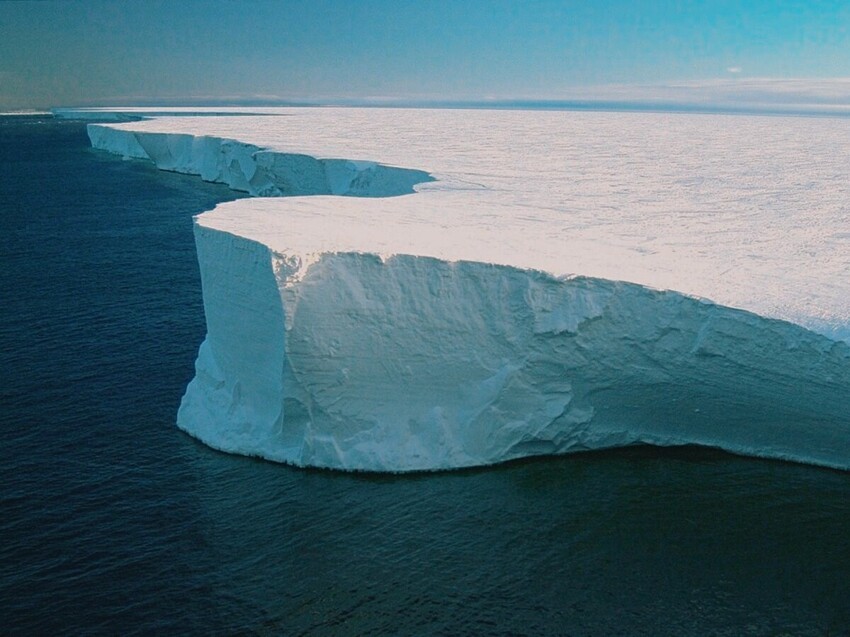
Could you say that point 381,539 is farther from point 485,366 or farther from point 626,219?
point 626,219

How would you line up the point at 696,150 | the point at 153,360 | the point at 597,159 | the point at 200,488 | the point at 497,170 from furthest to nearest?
the point at 696,150, the point at 597,159, the point at 497,170, the point at 153,360, the point at 200,488

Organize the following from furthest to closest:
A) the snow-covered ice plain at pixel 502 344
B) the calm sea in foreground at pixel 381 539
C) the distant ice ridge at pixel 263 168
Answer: the distant ice ridge at pixel 263 168
the snow-covered ice plain at pixel 502 344
the calm sea in foreground at pixel 381 539

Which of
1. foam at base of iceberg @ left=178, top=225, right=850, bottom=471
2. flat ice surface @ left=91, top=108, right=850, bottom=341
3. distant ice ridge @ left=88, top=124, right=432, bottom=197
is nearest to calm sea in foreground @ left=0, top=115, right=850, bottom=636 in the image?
foam at base of iceberg @ left=178, top=225, right=850, bottom=471

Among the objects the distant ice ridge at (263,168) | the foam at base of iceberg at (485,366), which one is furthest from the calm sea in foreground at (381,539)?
the distant ice ridge at (263,168)

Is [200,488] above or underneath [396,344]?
underneath

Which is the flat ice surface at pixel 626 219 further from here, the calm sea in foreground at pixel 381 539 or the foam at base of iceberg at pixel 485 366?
the calm sea in foreground at pixel 381 539

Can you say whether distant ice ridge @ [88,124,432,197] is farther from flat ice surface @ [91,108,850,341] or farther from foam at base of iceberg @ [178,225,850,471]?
Result: foam at base of iceberg @ [178,225,850,471]

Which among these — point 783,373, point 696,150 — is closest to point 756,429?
point 783,373

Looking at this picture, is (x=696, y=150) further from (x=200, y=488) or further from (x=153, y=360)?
(x=200, y=488)
